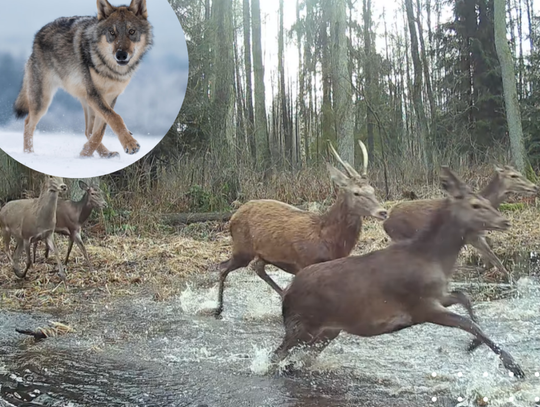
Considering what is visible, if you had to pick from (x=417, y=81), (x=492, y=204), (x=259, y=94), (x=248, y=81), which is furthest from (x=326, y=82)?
(x=492, y=204)

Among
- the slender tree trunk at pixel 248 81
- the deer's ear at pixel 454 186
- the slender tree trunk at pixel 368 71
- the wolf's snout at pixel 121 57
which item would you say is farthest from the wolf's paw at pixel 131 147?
the slender tree trunk at pixel 248 81

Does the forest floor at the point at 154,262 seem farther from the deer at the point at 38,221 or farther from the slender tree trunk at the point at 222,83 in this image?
the slender tree trunk at the point at 222,83

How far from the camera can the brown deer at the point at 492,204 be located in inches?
211

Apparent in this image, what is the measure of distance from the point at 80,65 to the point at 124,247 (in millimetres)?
5753

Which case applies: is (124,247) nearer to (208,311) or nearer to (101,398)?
(208,311)

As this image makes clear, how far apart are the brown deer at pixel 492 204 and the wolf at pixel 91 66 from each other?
242 centimetres

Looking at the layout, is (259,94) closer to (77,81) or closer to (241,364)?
(77,81)

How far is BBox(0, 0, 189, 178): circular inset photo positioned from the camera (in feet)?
13.9

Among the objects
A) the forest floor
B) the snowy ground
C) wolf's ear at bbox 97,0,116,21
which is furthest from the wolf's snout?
the forest floor

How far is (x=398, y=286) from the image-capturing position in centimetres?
355

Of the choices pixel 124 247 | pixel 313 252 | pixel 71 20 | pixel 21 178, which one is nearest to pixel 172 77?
pixel 71 20

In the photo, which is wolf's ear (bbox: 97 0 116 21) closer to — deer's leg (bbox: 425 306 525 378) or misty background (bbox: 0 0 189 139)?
misty background (bbox: 0 0 189 139)

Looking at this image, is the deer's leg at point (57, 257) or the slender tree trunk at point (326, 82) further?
the slender tree trunk at point (326, 82)

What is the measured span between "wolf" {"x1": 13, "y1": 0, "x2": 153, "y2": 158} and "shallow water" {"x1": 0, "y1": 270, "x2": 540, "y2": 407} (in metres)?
1.55
